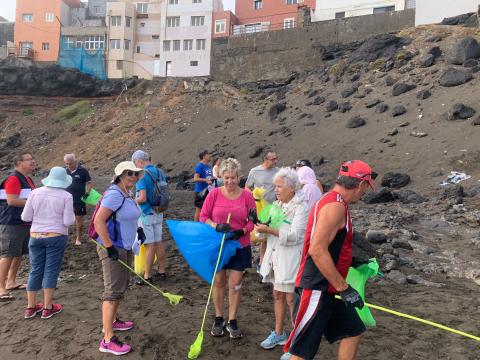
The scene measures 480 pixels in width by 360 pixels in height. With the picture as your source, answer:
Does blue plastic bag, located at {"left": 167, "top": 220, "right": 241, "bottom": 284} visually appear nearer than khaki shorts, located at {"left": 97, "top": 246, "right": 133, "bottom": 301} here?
No

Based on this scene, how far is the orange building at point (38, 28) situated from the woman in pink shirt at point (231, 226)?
52513mm

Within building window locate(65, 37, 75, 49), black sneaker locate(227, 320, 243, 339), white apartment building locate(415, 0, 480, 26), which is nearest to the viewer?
black sneaker locate(227, 320, 243, 339)

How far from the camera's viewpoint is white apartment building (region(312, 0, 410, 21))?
35.4 metres

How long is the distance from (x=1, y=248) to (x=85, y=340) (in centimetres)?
195

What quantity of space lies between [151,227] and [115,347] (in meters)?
2.16

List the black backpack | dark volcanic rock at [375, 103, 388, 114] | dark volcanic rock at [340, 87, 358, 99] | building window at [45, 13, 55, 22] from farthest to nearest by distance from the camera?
building window at [45, 13, 55, 22] < dark volcanic rock at [340, 87, 358, 99] < dark volcanic rock at [375, 103, 388, 114] < the black backpack

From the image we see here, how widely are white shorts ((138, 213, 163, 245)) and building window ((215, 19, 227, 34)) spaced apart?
41297 millimetres

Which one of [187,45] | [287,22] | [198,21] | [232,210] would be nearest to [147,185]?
[232,210]

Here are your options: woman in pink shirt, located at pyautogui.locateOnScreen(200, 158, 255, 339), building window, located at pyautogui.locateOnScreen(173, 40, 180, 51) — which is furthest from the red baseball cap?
building window, located at pyautogui.locateOnScreen(173, 40, 180, 51)

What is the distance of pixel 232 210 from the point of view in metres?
4.25

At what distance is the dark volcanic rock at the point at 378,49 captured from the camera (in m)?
24.8

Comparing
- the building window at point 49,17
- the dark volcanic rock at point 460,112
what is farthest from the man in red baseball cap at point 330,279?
the building window at point 49,17

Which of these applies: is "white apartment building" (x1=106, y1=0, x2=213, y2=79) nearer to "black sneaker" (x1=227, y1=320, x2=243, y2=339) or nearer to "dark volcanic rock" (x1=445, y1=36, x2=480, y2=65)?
"dark volcanic rock" (x1=445, y1=36, x2=480, y2=65)

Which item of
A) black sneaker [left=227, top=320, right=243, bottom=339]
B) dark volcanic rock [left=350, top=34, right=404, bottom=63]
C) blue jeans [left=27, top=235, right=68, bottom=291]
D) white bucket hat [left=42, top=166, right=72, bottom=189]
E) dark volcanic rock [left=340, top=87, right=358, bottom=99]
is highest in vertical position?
dark volcanic rock [left=350, top=34, right=404, bottom=63]
